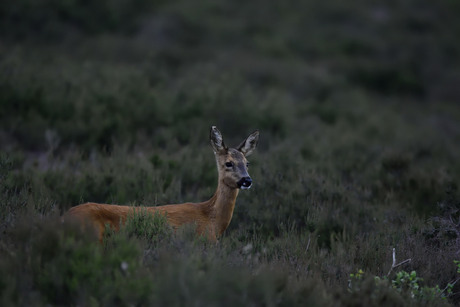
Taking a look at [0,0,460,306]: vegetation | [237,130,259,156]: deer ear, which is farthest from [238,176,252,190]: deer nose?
[237,130,259,156]: deer ear

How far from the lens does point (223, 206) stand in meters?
7.65

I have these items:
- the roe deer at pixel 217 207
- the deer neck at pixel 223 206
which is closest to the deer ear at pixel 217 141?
the roe deer at pixel 217 207

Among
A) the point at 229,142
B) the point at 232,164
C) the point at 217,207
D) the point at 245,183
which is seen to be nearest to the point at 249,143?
the point at 232,164

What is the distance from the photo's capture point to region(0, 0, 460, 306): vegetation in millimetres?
5086

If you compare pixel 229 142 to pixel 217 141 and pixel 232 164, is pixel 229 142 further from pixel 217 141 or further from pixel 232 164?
pixel 232 164

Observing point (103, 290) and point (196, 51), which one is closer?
point (103, 290)

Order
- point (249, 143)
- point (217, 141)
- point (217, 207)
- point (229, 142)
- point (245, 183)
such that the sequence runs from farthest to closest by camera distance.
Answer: point (229, 142), point (249, 143), point (217, 141), point (217, 207), point (245, 183)

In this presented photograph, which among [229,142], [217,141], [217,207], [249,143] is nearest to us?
[217,207]

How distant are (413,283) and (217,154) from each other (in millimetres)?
3469

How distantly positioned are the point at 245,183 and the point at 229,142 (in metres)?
7.65

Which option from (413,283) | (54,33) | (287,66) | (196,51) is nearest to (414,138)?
(287,66)

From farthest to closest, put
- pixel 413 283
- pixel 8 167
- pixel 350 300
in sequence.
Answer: pixel 8 167, pixel 413 283, pixel 350 300

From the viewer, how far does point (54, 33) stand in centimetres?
2414

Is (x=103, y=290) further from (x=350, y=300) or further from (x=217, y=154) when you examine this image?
(x=217, y=154)
